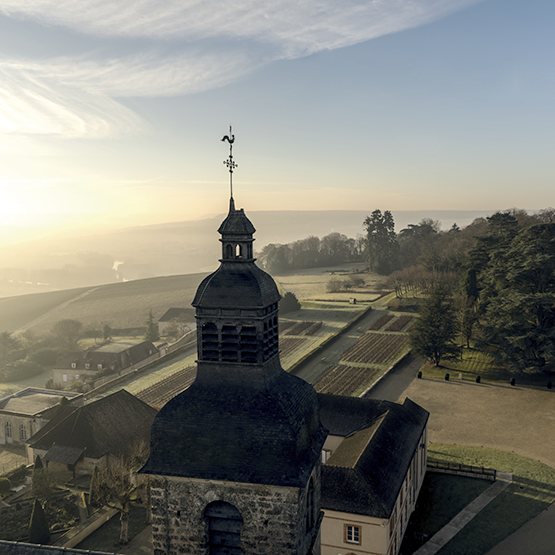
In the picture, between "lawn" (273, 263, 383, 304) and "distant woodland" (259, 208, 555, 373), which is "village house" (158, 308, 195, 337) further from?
"distant woodland" (259, 208, 555, 373)

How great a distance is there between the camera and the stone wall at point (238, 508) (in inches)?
512

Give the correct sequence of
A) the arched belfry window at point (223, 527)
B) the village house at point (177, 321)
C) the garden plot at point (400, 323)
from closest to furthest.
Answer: the arched belfry window at point (223, 527)
the garden plot at point (400, 323)
the village house at point (177, 321)

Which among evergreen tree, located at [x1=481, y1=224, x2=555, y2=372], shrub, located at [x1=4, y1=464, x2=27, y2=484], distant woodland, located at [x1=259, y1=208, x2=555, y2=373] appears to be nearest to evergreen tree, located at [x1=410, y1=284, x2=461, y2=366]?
distant woodland, located at [x1=259, y1=208, x2=555, y2=373]

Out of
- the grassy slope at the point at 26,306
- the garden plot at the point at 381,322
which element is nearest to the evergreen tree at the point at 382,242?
the garden plot at the point at 381,322

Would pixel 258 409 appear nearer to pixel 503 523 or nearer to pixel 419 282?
pixel 503 523

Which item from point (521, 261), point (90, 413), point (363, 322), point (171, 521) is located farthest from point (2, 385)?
point (521, 261)

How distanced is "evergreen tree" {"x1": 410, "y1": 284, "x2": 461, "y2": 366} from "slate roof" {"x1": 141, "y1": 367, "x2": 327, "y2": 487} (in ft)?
148

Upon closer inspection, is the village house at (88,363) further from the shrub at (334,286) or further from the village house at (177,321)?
the shrub at (334,286)

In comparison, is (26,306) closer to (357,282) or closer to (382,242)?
(357,282)

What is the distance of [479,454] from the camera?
37281mm

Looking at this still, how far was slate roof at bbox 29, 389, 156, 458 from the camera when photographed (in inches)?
1420

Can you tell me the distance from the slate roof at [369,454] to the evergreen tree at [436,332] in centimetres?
2213

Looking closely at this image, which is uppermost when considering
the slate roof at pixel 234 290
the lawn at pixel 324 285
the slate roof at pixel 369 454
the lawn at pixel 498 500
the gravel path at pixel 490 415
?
the slate roof at pixel 234 290

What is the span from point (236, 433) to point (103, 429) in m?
27.2
